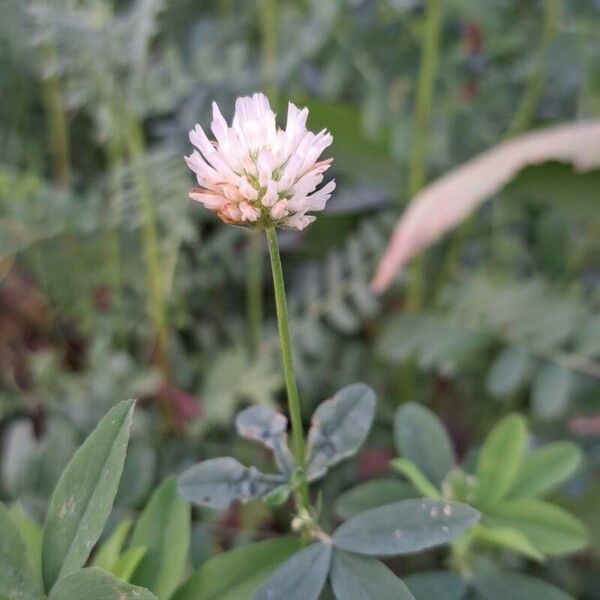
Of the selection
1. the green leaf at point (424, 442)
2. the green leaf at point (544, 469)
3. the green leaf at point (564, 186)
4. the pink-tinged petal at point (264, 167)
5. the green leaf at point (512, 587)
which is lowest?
the green leaf at point (512, 587)

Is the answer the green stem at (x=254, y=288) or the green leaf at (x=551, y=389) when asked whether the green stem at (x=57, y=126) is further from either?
the green leaf at (x=551, y=389)

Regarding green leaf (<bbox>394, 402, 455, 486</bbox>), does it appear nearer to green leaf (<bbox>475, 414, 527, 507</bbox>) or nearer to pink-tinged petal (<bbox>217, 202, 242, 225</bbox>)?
green leaf (<bbox>475, 414, 527, 507</bbox>)

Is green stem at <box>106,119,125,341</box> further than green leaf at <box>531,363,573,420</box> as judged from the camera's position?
Yes

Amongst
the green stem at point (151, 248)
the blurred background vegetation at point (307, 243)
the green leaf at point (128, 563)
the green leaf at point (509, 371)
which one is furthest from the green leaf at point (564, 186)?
the green leaf at point (128, 563)

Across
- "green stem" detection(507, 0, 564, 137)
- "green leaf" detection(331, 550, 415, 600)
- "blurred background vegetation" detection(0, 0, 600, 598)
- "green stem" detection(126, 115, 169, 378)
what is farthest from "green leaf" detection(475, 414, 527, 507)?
"green stem" detection(507, 0, 564, 137)

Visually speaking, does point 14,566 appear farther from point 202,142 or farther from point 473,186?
point 473,186

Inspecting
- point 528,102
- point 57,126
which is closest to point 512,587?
point 528,102

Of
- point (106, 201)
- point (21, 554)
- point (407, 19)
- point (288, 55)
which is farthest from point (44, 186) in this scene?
point (21, 554)
